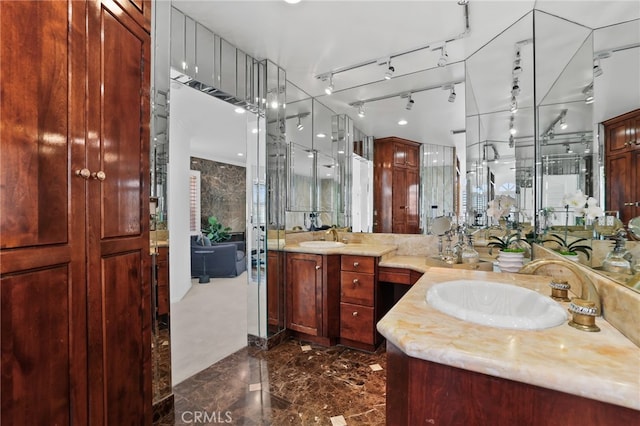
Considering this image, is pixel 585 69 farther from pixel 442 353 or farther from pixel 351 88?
pixel 351 88

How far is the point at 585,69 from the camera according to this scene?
119 centimetres

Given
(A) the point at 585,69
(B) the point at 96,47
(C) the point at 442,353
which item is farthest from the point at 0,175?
(A) the point at 585,69

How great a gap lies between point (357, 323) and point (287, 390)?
82 centimetres

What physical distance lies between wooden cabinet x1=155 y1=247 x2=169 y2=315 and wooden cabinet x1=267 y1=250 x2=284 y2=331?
3.39 feet

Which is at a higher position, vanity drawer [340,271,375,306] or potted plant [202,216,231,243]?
potted plant [202,216,231,243]

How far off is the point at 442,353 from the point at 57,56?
1472 mm

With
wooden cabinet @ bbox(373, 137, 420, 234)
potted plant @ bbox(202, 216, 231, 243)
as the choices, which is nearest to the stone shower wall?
potted plant @ bbox(202, 216, 231, 243)

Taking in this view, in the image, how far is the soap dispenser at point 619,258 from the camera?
0.89 meters

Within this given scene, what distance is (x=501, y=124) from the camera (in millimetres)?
2131

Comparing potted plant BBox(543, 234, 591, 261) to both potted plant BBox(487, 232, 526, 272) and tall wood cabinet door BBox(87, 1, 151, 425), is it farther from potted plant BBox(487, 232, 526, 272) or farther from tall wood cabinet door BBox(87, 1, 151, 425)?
tall wood cabinet door BBox(87, 1, 151, 425)

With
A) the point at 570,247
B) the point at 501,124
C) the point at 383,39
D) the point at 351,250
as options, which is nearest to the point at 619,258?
the point at 570,247

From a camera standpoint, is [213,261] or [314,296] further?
[213,261]

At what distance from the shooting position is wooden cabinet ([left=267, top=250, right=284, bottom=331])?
2.61m

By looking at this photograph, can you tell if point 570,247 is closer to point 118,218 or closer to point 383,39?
point 383,39
